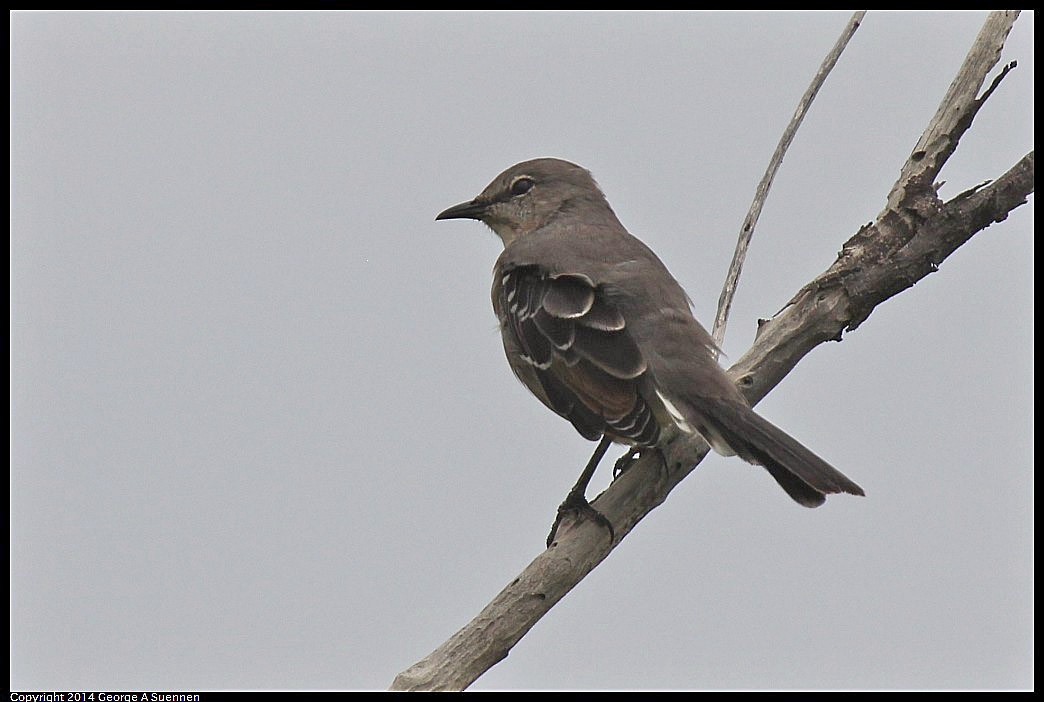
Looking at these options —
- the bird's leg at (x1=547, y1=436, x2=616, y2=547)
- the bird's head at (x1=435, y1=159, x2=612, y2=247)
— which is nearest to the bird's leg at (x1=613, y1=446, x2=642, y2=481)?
the bird's leg at (x1=547, y1=436, x2=616, y2=547)

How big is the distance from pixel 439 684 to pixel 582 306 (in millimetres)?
2443

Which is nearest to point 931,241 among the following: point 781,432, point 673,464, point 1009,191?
point 1009,191

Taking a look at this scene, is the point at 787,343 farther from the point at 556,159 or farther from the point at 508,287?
the point at 556,159

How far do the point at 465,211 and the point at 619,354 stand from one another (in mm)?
2304

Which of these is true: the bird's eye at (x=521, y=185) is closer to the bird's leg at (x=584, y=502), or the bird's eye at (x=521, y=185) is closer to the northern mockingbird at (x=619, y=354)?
the northern mockingbird at (x=619, y=354)

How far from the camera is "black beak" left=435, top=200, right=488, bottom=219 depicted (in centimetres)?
784

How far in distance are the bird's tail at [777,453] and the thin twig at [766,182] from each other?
0.98 meters

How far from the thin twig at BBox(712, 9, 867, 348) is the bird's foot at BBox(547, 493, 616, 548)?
1.38m

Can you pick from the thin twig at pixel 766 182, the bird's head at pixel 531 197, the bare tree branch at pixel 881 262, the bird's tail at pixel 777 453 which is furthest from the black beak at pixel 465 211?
the bird's tail at pixel 777 453

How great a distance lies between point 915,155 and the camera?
6.23 m

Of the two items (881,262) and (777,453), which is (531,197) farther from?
(777,453)

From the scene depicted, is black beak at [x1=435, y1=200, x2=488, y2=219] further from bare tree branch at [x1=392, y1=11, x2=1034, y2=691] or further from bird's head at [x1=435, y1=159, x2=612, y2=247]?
bare tree branch at [x1=392, y1=11, x2=1034, y2=691]

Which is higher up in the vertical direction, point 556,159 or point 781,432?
point 556,159

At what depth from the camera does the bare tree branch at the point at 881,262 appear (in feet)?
19.0
